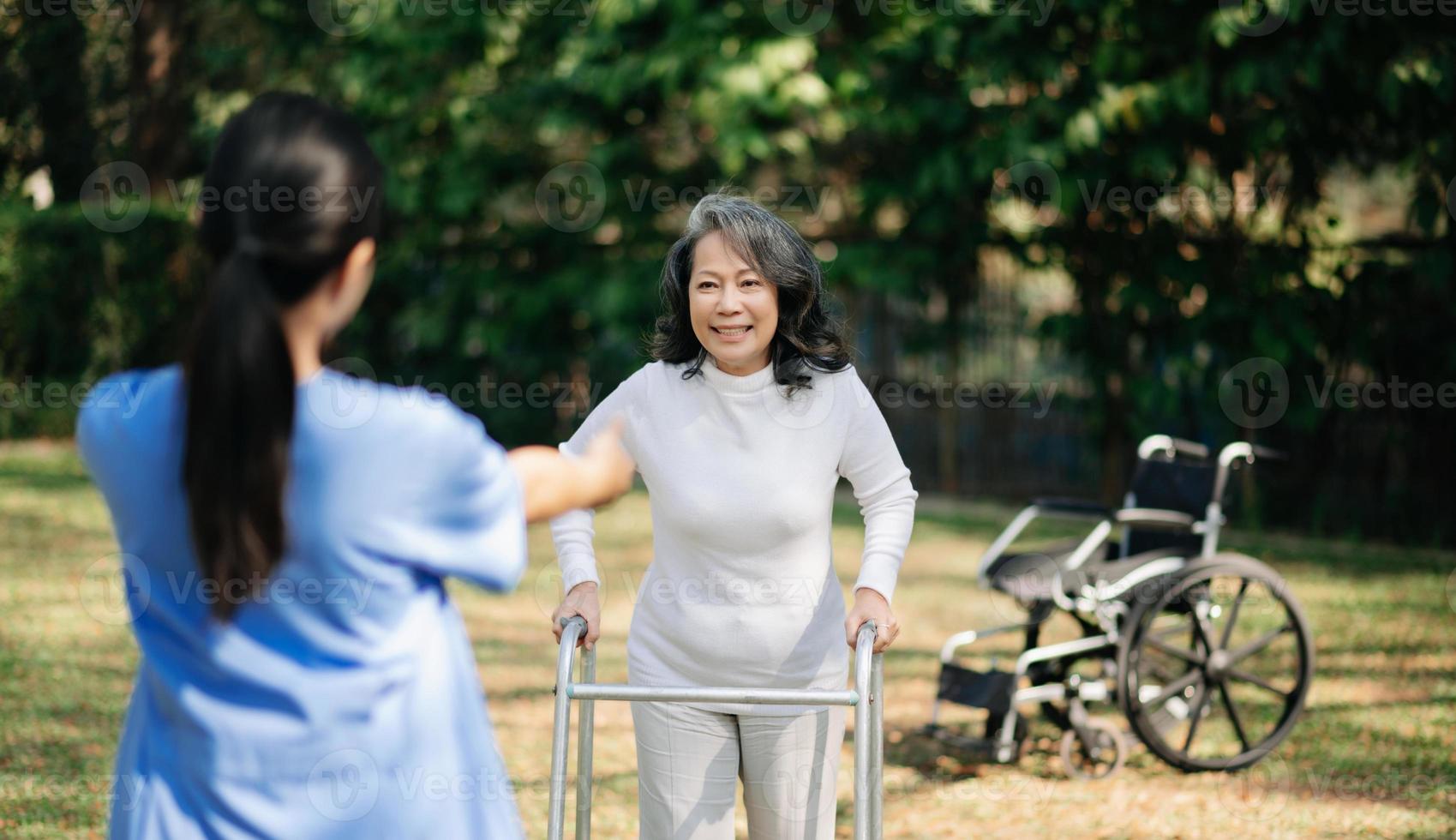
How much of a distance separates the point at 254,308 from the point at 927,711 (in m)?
4.95

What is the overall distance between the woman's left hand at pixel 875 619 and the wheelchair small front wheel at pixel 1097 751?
2728mm

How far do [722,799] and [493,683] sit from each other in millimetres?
3826

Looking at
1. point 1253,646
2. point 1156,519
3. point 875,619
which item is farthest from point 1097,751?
point 875,619

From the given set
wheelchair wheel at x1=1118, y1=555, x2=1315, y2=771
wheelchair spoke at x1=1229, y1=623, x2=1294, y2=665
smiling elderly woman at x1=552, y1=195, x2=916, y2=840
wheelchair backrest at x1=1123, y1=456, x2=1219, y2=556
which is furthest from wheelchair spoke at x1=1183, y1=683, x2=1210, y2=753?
smiling elderly woman at x1=552, y1=195, x2=916, y2=840

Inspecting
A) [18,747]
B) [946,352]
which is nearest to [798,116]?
[946,352]

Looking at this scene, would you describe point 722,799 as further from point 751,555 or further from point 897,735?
point 897,735

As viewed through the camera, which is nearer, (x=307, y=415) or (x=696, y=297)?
(x=307, y=415)

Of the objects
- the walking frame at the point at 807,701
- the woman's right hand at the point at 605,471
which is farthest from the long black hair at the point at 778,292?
the woman's right hand at the point at 605,471

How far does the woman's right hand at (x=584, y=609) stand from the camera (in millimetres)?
2734

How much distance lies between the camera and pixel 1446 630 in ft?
23.8

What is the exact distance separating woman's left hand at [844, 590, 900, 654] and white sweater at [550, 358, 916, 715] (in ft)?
0.12

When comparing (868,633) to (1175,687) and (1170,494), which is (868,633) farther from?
(1170,494)

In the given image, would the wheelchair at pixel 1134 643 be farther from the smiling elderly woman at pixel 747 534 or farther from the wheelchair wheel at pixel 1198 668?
the smiling elderly woman at pixel 747 534

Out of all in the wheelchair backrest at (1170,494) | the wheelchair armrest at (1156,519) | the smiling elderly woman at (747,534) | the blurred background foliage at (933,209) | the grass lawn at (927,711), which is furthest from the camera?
the blurred background foliage at (933,209)
